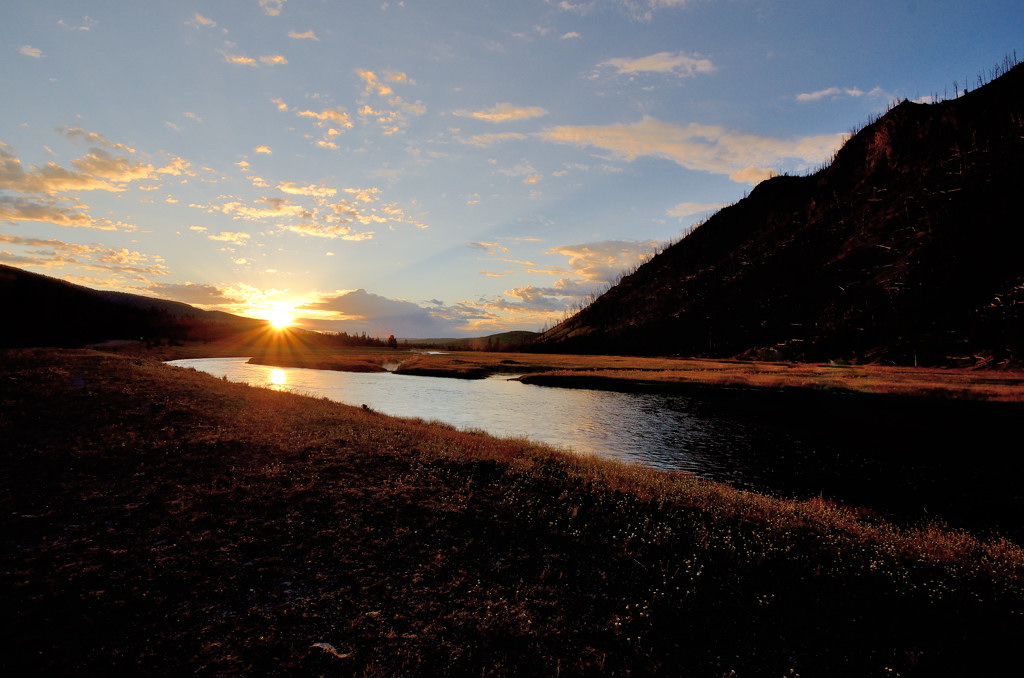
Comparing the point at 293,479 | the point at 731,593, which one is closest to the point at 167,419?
the point at 293,479

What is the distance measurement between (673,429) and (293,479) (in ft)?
88.0

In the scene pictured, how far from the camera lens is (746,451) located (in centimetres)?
2702

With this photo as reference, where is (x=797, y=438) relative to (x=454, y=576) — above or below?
below

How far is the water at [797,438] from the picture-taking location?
19.4 m

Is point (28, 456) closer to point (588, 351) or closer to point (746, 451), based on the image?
point (746, 451)

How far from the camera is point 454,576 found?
880 centimetres

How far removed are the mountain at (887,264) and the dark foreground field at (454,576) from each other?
83325 mm

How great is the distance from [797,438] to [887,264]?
11861 centimetres

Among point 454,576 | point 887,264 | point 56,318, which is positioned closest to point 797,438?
point 454,576

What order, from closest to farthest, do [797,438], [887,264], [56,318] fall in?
1. [797,438]
2. [56,318]
3. [887,264]

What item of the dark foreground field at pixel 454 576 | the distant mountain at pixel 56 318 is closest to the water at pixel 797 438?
the dark foreground field at pixel 454 576

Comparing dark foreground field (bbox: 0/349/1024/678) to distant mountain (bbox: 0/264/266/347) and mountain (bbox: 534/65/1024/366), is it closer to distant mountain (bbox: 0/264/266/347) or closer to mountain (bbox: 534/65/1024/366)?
mountain (bbox: 534/65/1024/366)

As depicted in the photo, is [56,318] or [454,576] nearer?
[454,576]

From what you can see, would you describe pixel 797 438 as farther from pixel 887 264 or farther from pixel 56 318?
pixel 56 318
